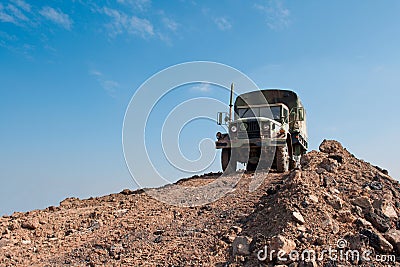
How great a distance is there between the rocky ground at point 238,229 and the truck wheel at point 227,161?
3.55m

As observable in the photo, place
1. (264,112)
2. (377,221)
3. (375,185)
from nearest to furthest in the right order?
(377,221) < (375,185) < (264,112)

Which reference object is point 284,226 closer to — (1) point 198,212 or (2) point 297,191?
(2) point 297,191

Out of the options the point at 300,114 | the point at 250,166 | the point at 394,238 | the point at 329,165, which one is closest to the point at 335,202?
the point at 394,238

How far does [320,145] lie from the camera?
45.0ft

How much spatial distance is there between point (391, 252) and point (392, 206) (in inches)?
84.8

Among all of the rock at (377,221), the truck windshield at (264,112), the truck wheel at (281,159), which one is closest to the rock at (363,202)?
the rock at (377,221)

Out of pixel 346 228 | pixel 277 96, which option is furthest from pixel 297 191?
pixel 277 96

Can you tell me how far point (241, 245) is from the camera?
20.8ft

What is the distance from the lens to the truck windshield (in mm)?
14711

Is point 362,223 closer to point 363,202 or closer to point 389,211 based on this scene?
point 363,202

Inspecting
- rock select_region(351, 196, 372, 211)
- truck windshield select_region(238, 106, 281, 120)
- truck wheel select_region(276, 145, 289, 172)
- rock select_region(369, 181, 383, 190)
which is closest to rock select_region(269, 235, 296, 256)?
rock select_region(351, 196, 372, 211)

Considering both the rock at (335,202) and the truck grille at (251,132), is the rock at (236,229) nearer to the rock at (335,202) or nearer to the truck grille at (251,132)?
the rock at (335,202)

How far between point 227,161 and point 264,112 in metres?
2.52

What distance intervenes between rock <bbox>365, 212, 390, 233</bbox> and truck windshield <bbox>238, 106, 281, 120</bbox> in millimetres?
7724
